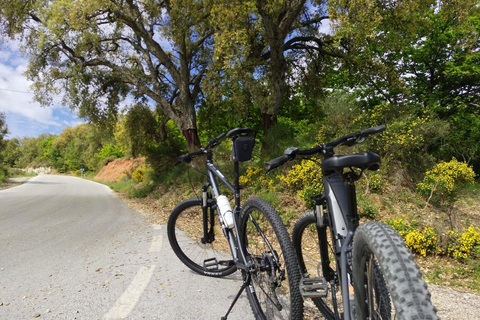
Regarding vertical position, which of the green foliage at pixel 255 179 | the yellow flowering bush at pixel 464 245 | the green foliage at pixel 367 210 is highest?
the green foliage at pixel 255 179

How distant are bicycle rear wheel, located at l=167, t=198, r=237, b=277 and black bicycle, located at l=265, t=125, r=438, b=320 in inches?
58.7

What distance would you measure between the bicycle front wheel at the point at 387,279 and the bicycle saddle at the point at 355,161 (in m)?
0.37

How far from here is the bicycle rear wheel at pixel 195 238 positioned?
330cm

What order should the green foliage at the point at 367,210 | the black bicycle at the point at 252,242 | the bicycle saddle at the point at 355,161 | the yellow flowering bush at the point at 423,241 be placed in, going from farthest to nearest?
the green foliage at the point at 367,210
the yellow flowering bush at the point at 423,241
the black bicycle at the point at 252,242
the bicycle saddle at the point at 355,161

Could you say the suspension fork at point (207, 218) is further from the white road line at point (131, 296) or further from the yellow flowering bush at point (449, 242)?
the yellow flowering bush at point (449, 242)

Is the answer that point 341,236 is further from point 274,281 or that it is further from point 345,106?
point 345,106

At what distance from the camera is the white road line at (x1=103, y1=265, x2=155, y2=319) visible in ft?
7.84

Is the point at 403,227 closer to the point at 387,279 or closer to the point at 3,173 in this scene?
the point at 387,279

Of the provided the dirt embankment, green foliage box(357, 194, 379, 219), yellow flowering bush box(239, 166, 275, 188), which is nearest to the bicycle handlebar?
green foliage box(357, 194, 379, 219)

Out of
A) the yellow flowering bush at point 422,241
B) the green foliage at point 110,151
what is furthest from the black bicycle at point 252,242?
the green foliage at point 110,151

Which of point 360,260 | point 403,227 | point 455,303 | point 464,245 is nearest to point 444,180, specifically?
point 403,227

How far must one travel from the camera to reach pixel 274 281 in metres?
2.08

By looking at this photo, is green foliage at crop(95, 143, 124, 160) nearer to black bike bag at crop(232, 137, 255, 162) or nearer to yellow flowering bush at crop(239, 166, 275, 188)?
yellow flowering bush at crop(239, 166, 275, 188)

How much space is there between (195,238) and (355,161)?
9.29 feet
